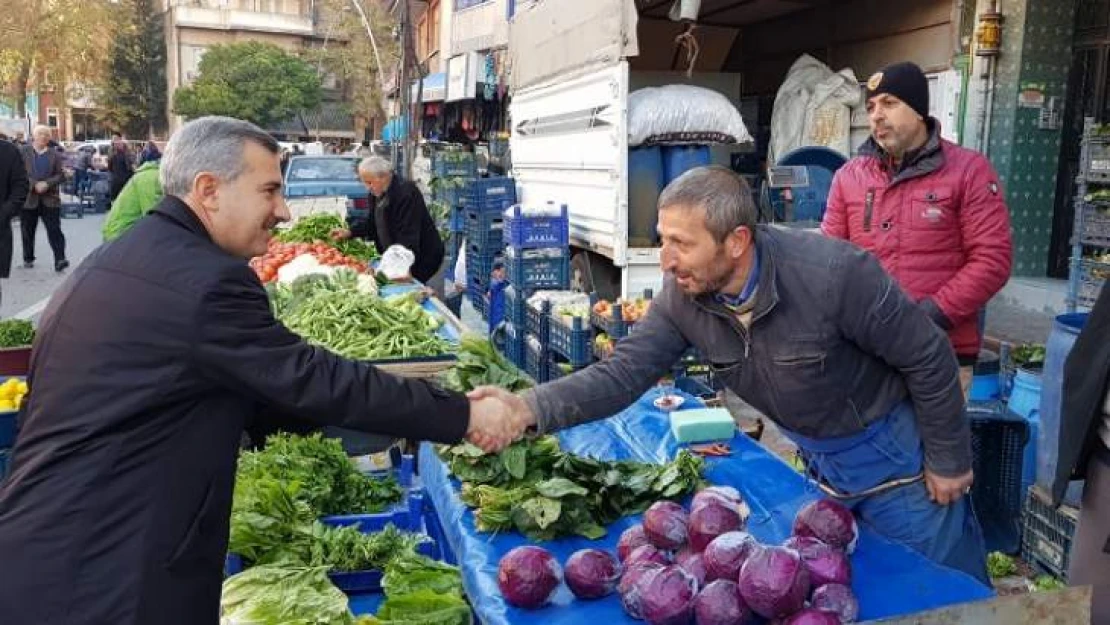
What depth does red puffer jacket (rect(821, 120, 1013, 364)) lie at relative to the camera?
13.4ft

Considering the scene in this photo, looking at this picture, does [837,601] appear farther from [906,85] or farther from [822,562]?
[906,85]

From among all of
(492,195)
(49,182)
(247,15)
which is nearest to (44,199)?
(49,182)

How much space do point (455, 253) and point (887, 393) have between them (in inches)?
471

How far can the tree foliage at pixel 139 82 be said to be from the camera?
209 ft

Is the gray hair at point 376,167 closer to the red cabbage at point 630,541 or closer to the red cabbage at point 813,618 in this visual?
the red cabbage at point 630,541

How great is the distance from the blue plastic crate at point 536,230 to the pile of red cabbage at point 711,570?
237 inches

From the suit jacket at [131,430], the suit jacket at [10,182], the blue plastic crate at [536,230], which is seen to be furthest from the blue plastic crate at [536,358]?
the suit jacket at [10,182]

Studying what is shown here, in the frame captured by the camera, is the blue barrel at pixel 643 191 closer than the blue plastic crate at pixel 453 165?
Yes

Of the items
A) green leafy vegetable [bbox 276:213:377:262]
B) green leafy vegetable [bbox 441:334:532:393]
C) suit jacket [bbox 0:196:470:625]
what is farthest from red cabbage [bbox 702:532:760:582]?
green leafy vegetable [bbox 276:213:377:262]

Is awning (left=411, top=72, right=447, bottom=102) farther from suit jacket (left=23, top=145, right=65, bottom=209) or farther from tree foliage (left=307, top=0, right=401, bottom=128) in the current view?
suit jacket (left=23, top=145, right=65, bottom=209)

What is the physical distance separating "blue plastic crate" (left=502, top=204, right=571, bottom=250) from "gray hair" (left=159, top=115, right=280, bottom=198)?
21.1 ft

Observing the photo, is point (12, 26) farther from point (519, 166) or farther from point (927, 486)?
point (927, 486)

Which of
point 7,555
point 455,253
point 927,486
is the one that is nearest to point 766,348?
point 927,486

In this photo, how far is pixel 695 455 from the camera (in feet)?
12.0
